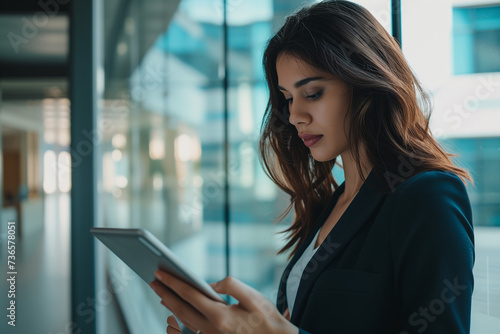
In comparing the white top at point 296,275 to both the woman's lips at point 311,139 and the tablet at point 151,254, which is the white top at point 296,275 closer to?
the woman's lips at point 311,139

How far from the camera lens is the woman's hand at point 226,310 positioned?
0.72 meters

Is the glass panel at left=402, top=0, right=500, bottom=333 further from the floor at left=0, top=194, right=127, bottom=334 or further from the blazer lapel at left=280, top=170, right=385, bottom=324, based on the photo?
the floor at left=0, top=194, right=127, bottom=334

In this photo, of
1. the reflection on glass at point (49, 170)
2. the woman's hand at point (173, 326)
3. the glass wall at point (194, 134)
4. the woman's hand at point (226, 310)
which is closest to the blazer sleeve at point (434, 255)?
the woman's hand at point (226, 310)

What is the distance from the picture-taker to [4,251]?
5328 millimetres

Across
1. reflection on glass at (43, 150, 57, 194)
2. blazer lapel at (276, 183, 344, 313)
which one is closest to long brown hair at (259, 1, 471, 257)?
blazer lapel at (276, 183, 344, 313)

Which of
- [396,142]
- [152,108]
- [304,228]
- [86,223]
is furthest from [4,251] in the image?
[396,142]

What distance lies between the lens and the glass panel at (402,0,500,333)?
3.62ft

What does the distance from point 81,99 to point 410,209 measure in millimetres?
1951

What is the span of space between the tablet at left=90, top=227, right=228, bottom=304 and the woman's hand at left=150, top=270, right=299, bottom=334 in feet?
0.05

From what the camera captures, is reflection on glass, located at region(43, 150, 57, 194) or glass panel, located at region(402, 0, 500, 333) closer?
glass panel, located at region(402, 0, 500, 333)

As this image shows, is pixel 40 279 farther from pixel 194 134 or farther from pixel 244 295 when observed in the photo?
pixel 244 295

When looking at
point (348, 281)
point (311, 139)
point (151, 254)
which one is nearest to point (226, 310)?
point (151, 254)

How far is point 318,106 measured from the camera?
1065mm

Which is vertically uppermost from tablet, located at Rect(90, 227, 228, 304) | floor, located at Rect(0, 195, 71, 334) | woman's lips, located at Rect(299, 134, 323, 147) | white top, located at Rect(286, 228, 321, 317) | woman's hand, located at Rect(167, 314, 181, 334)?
woman's lips, located at Rect(299, 134, 323, 147)
